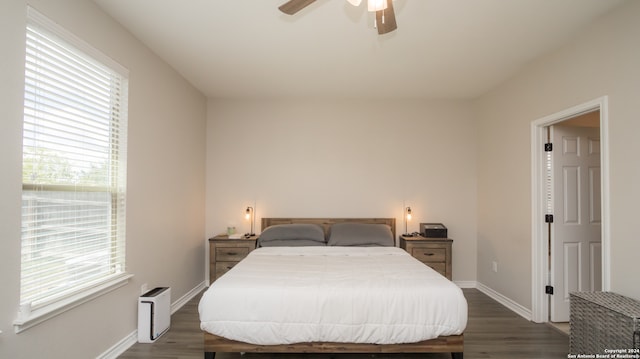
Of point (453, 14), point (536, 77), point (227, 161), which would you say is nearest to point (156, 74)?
point (227, 161)

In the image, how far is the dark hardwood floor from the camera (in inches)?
93.9

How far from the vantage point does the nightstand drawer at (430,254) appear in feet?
12.8

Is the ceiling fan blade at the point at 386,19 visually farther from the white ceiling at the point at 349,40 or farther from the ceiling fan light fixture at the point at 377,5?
the white ceiling at the point at 349,40

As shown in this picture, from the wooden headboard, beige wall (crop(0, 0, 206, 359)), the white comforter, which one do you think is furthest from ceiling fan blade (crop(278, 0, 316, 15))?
the wooden headboard

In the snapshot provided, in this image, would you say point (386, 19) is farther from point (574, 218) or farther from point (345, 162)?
point (574, 218)

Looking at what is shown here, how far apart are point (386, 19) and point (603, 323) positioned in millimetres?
2373

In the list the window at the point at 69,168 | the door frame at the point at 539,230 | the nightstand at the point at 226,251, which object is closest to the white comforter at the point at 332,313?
the window at the point at 69,168

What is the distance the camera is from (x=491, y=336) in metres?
2.73

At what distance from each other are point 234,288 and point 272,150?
2438mm

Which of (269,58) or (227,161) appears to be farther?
(227,161)

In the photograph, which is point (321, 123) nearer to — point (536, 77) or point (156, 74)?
point (156, 74)

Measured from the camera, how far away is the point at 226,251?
382 cm

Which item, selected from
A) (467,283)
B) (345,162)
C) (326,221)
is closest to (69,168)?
(326,221)

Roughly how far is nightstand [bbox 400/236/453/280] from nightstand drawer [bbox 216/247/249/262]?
2.07 metres
